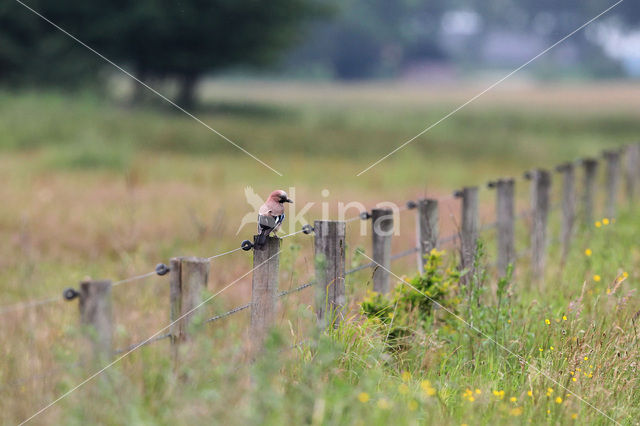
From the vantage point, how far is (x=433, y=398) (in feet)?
13.7

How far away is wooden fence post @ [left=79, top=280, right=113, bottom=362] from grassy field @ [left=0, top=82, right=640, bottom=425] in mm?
98

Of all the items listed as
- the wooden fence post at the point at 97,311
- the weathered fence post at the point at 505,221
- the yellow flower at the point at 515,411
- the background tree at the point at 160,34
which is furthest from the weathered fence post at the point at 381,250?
the background tree at the point at 160,34

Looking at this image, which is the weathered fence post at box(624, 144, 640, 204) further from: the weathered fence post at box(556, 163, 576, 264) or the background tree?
the background tree

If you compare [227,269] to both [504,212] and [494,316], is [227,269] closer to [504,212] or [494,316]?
[504,212]

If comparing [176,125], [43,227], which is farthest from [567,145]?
[43,227]

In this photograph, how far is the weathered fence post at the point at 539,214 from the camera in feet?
26.1

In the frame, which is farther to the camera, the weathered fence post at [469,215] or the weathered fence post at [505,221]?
the weathered fence post at [505,221]

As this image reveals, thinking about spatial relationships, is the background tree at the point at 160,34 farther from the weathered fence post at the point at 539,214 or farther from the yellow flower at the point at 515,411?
the yellow flower at the point at 515,411

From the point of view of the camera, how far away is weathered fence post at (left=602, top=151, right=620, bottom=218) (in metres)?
11.3

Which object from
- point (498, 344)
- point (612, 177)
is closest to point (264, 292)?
point (498, 344)

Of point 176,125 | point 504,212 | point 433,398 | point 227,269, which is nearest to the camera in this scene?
point 433,398

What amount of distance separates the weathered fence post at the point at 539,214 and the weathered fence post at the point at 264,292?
4251mm

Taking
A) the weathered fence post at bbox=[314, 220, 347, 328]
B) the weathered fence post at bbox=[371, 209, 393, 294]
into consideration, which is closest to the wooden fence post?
the weathered fence post at bbox=[314, 220, 347, 328]

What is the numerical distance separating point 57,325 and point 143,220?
592 cm
